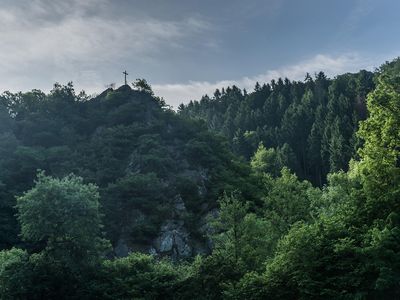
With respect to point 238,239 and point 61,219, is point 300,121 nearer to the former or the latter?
point 238,239

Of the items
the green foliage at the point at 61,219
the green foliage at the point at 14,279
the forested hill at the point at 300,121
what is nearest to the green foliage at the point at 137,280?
the green foliage at the point at 61,219

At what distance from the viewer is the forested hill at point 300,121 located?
3858 inches

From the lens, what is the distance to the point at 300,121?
117 meters

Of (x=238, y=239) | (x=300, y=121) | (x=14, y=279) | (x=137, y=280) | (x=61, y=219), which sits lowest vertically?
(x=137, y=280)

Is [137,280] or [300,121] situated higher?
[300,121]

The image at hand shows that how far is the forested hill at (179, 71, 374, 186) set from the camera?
98000 millimetres

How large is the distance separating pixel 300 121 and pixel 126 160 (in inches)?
2499

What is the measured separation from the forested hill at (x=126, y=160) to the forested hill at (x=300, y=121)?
15475 millimetres

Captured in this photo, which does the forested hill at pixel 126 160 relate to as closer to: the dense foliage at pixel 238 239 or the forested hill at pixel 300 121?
the dense foliage at pixel 238 239

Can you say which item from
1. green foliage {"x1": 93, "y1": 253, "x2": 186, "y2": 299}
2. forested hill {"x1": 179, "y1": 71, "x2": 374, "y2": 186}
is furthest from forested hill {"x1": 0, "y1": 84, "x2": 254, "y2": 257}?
green foliage {"x1": 93, "y1": 253, "x2": 186, "y2": 299}

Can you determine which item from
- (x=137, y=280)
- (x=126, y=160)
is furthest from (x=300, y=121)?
(x=137, y=280)

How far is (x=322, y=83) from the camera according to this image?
14275 cm

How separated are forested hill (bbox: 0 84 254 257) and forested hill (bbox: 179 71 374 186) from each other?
50.8 ft

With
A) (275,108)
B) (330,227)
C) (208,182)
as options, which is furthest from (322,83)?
(330,227)
